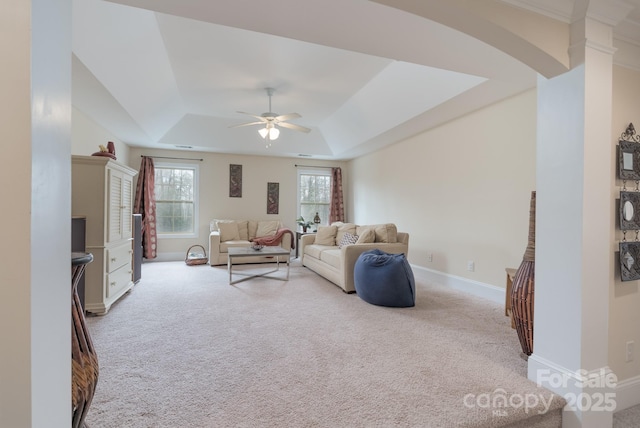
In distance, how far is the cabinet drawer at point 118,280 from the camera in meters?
3.23

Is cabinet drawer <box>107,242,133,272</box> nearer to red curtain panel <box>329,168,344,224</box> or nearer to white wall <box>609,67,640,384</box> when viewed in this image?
white wall <box>609,67,640,384</box>

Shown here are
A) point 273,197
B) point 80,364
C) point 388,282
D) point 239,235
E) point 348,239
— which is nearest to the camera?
point 80,364

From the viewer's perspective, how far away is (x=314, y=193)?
7.62 metres

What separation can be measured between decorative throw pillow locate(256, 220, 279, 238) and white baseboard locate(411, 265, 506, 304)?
3076mm

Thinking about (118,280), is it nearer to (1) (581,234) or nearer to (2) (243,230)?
(2) (243,230)

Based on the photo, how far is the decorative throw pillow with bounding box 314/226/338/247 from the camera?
544 cm

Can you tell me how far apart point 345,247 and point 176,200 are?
4457 millimetres

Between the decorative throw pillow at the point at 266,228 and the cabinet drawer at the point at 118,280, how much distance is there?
9.42 ft

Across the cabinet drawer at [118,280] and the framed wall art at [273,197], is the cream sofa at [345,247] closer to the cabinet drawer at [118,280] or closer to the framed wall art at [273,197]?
the framed wall art at [273,197]

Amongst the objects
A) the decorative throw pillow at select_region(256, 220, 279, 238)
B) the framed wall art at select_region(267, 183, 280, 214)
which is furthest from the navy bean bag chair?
the framed wall art at select_region(267, 183, 280, 214)

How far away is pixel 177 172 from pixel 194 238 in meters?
1.50

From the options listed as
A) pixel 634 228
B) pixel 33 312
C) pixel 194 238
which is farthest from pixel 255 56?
pixel 194 238

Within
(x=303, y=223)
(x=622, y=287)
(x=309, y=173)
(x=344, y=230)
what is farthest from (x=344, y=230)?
(x=622, y=287)

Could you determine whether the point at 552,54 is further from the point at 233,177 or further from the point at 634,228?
the point at 233,177
